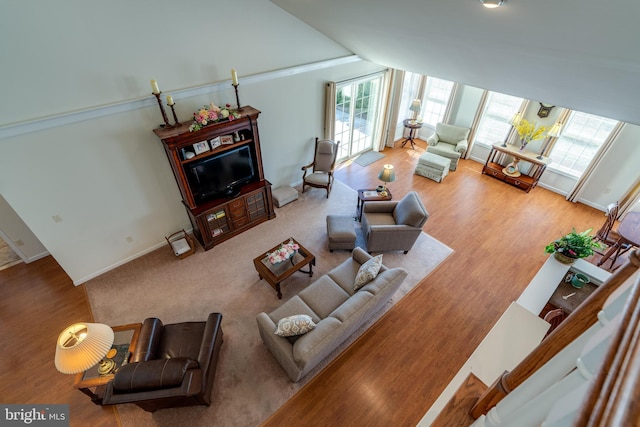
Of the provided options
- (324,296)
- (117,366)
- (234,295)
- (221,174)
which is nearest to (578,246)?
(324,296)

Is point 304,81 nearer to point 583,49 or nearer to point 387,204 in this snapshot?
point 387,204

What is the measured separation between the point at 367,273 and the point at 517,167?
5696mm

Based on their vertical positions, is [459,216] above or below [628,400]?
below

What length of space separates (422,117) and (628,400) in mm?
9378

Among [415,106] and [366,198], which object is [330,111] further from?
[415,106]

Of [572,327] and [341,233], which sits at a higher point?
[572,327]

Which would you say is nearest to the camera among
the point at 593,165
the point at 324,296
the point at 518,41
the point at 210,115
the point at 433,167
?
the point at 518,41

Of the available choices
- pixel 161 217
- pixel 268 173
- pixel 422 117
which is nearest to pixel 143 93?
pixel 161 217

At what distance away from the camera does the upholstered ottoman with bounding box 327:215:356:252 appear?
5.07 metres

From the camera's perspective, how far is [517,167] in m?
7.21

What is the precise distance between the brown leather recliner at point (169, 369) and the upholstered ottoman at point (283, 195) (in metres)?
3.04

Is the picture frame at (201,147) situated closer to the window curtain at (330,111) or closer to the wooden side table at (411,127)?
the window curtain at (330,111)

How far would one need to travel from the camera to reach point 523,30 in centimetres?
252

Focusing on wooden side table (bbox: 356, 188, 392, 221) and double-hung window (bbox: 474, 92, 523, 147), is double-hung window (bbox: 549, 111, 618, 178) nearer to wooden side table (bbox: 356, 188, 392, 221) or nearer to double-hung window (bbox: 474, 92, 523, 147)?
double-hung window (bbox: 474, 92, 523, 147)
